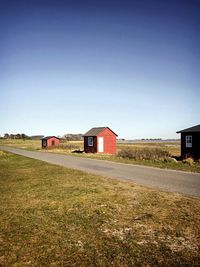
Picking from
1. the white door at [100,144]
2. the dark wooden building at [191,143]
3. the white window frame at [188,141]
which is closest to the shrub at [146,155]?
the dark wooden building at [191,143]

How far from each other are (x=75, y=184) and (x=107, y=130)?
2491 cm

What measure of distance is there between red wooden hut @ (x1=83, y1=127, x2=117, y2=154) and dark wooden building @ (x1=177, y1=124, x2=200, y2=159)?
40.8 feet

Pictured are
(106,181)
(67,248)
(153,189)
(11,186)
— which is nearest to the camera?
(67,248)

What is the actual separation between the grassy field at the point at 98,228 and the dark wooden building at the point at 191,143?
1682 centimetres

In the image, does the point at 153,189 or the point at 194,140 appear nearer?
the point at 153,189

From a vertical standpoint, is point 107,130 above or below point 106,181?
above

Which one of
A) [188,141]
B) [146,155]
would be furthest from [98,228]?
[188,141]

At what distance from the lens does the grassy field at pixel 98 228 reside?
4.32 m

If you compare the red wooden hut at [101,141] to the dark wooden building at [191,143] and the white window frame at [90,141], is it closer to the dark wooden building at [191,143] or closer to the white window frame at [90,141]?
the white window frame at [90,141]

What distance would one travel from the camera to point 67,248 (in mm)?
4660

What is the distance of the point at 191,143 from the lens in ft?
80.7

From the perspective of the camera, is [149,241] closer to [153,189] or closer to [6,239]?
[6,239]

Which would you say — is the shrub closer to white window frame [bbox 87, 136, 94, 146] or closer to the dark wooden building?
the dark wooden building

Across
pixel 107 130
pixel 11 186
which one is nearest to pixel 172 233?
pixel 11 186
